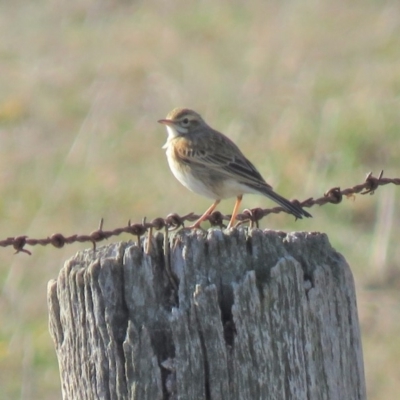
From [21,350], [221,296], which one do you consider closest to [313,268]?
[221,296]

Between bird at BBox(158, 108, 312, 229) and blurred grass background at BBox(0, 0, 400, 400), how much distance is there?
2759mm

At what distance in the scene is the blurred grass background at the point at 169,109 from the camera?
38.0 ft

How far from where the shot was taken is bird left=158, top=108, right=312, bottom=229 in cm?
798

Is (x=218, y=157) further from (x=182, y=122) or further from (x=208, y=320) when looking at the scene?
(x=208, y=320)

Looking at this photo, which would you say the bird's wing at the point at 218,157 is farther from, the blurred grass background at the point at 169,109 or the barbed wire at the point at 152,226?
the blurred grass background at the point at 169,109

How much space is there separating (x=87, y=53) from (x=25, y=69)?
67.5 inches

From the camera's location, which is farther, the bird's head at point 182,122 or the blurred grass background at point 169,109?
the blurred grass background at point 169,109

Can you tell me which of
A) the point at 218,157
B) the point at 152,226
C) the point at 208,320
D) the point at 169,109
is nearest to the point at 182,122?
the point at 218,157

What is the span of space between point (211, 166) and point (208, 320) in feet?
14.7

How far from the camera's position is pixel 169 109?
1603cm

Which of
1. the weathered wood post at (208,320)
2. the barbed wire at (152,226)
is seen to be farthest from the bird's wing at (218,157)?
the weathered wood post at (208,320)

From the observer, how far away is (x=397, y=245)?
490 inches

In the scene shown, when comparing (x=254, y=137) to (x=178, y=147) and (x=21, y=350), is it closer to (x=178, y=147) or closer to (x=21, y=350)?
(x=21, y=350)

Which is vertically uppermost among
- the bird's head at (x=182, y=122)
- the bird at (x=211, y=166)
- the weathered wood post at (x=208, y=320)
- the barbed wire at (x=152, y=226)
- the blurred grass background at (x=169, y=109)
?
the blurred grass background at (x=169, y=109)
